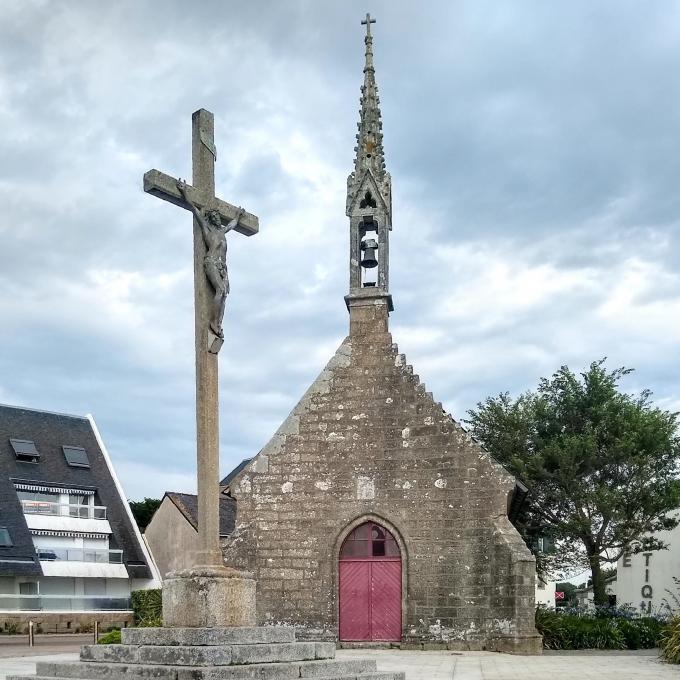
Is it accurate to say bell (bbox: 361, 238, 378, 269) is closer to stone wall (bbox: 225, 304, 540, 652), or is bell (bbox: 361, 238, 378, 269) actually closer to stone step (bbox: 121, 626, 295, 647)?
stone wall (bbox: 225, 304, 540, 652)

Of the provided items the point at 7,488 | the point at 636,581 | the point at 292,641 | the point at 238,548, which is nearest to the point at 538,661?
the point at 238,548

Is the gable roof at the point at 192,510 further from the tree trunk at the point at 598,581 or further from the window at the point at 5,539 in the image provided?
the tree trunk at the point at 598,581

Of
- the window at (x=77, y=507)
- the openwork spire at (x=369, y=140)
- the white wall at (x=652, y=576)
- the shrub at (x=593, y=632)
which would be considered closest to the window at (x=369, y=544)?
the shrub at (x=593, y=632)

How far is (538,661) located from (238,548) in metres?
7.10

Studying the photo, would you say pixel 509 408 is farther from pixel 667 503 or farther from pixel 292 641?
pixel 292 641

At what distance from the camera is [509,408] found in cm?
2953

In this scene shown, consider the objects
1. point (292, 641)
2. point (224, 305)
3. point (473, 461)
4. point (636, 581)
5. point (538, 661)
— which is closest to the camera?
point (292, 641)

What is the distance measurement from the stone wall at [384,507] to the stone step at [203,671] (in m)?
10.5

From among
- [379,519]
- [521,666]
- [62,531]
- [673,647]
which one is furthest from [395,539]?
[62,531]

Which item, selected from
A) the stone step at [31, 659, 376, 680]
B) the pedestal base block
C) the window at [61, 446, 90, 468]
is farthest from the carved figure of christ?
the window at [61, 446, 90, 468]

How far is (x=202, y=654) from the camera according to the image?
841 centimetres

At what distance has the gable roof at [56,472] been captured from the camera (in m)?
30.5

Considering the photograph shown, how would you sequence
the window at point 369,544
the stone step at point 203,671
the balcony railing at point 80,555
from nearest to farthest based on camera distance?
the stone step at point 203,671, the window at point 369,544, the balcony railing at point 80,555

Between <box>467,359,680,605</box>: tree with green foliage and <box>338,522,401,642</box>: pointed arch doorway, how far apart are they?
7.03 meters
